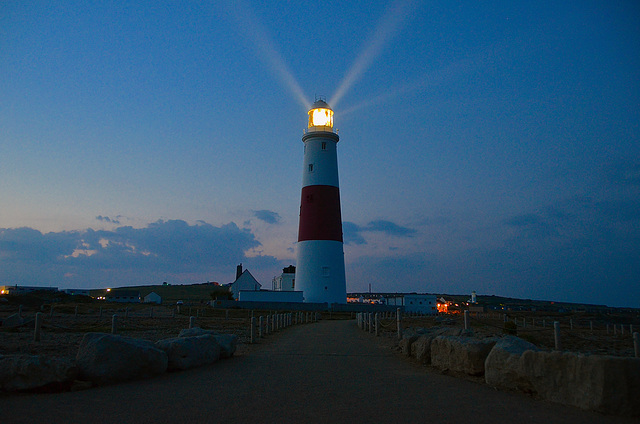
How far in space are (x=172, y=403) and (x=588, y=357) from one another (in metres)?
5.49

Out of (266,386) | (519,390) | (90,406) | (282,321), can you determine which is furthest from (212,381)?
(282,321)

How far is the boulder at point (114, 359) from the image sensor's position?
767 cm

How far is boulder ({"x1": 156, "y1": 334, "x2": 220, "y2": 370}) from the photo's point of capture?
9.26 meters

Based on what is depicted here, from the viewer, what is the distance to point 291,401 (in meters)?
6.50

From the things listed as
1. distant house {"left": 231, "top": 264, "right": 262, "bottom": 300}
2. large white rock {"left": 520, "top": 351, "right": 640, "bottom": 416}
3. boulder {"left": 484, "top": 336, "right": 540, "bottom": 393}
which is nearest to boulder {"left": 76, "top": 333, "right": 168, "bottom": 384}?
boulder {"left": 484, "top": 336, "right": 540, "bottom": 393}

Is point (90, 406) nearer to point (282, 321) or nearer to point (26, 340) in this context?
point (26, 340)

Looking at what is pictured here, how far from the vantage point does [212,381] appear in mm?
8141

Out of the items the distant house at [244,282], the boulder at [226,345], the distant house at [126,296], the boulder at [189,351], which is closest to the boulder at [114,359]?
the boulder at [189,351]

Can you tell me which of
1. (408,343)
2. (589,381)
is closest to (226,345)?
(408,343)

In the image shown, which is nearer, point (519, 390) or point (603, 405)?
point (603, 405)

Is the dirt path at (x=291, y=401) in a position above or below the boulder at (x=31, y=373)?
below

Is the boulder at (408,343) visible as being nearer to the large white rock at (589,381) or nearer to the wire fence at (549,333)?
the wire fence at (549,333)

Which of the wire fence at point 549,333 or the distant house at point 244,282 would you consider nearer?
the wire fence at point 549,333

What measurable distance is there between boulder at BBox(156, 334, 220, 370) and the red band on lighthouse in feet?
93.2
